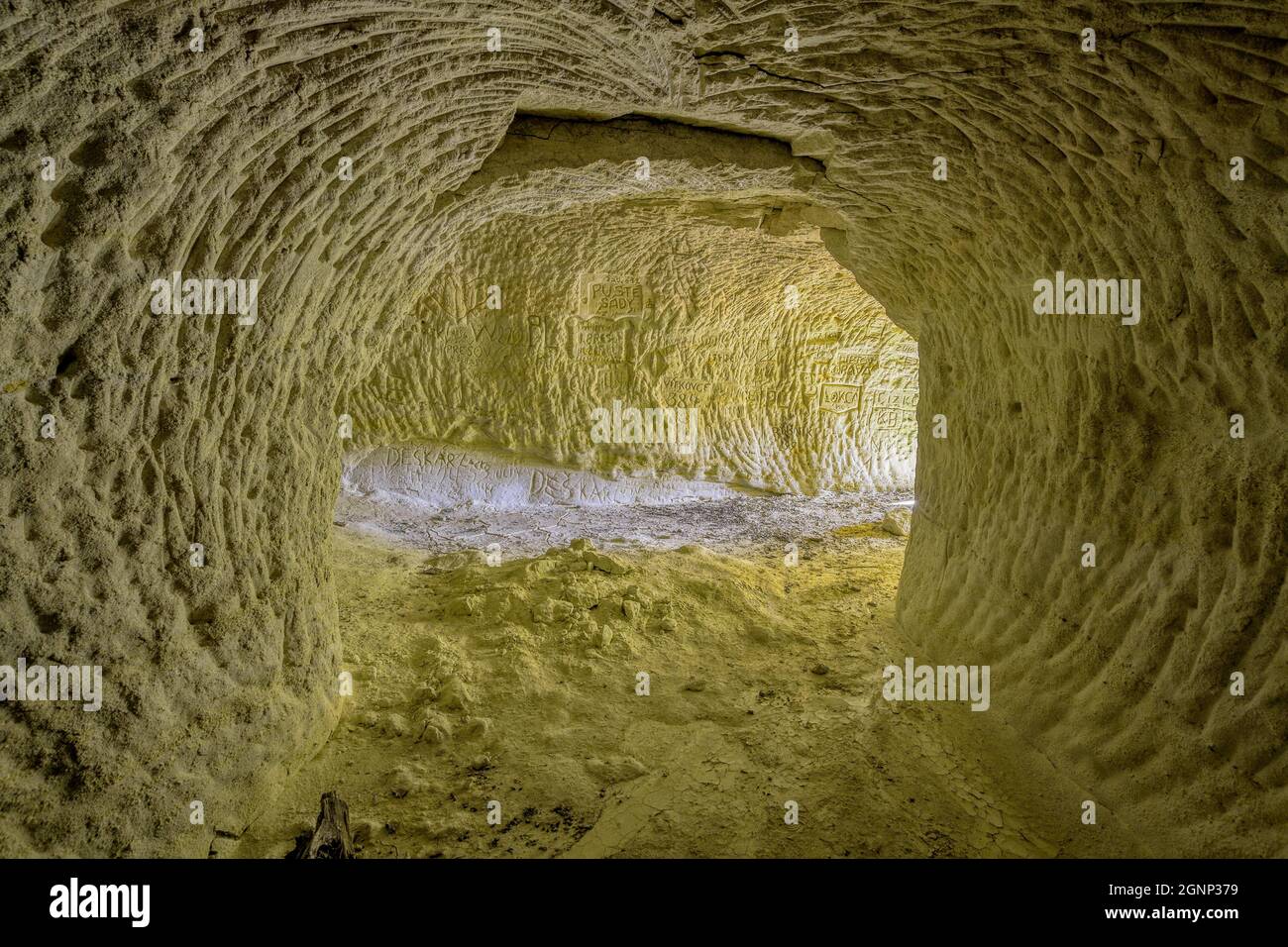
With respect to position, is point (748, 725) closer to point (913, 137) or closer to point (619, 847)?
point (619, 847)

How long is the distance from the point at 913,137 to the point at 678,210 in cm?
382

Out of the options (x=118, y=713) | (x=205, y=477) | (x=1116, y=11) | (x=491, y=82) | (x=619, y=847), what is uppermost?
(x=491, y=82)

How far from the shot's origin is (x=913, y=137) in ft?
10.5

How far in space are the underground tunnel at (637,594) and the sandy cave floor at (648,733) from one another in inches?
1.0

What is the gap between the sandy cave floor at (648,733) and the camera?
9.22 ft

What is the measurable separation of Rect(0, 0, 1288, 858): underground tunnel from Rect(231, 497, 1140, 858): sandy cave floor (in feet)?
0.08

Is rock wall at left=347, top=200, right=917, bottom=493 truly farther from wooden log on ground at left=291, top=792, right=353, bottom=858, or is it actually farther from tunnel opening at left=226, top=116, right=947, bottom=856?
wooden log on ground at left=291, top=792, right=353, bottom=858

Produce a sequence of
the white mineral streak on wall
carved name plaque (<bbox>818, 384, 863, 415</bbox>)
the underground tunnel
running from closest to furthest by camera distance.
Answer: the underground tunnel < the white mineral streak on wall < carved name plaque (<bbox>818, 384, 863, 415</bbox>)

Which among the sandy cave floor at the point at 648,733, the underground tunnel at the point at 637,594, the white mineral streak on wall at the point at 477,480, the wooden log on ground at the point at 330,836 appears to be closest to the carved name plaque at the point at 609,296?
the white mineral streak on wall at the point at 477,480

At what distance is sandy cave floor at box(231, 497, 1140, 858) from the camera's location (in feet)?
9.22

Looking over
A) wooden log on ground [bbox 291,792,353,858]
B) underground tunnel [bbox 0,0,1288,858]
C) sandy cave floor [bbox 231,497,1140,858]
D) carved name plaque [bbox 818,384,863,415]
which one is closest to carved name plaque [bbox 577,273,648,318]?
carved name plaque [bbox 818,384,863,415]

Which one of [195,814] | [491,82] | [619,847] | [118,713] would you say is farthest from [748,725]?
[491,82]

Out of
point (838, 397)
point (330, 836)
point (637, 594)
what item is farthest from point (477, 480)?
point (330, 836)

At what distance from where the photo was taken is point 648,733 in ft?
11.8
